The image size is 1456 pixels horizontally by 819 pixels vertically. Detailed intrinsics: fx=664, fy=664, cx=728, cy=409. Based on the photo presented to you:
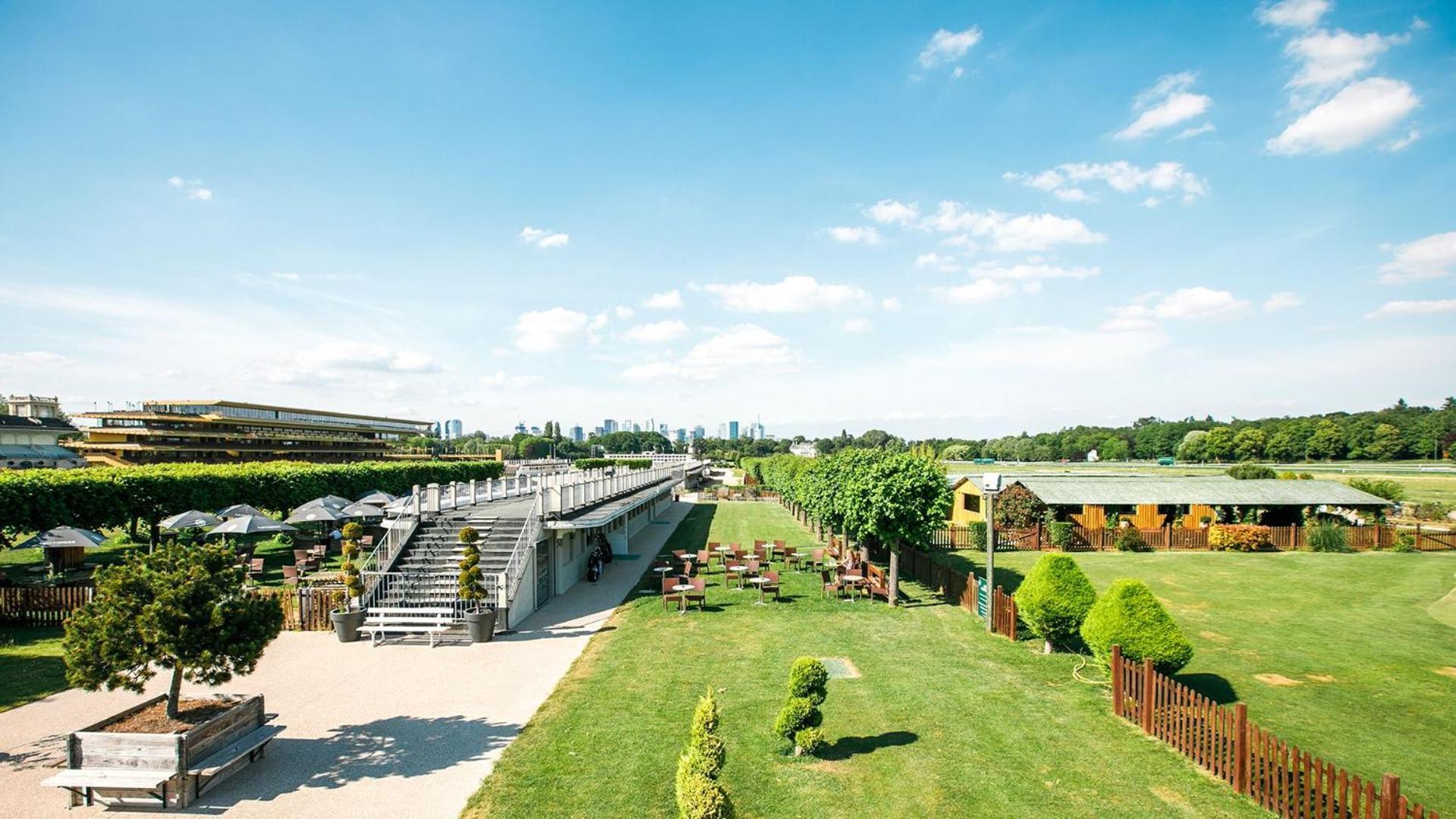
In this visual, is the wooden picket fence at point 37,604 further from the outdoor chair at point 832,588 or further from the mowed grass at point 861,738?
the outdoor chair at point 832,588

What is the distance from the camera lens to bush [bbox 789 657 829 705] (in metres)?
10.2

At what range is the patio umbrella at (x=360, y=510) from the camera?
29453 mm

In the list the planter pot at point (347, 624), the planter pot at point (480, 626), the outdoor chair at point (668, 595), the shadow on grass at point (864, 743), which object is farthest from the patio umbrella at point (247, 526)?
the shadow on grass at point (864, 743)

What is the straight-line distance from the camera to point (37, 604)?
18953 millimetres

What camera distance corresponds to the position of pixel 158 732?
30.4 ft

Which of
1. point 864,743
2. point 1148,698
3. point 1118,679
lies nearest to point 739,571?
point 864,743

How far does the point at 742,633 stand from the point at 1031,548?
21.6 meters

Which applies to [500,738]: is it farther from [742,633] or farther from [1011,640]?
[1011,640]

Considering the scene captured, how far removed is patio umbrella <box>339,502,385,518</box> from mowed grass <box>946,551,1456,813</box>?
2597 centimetres

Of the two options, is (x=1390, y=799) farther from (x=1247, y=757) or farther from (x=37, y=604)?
(x=37, y=604)

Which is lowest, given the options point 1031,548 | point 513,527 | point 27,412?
point 1031,548

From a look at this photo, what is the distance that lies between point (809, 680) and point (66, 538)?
85.4 feet

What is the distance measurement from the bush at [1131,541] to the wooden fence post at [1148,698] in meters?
24.3

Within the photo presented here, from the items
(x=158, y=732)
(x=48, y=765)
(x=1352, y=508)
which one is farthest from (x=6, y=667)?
(x=1352, y=508)
